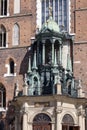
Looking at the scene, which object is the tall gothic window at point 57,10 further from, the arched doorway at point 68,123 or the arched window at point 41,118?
the arched window at point 41,118

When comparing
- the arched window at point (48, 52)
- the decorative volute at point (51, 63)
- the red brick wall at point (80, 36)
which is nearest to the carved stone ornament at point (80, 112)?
the decorative volute at point (51, 63)

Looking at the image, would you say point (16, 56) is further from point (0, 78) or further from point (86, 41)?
point (86, 41)

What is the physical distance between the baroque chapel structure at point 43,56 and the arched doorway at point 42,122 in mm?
77

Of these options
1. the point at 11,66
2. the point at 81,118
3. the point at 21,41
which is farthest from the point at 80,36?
the point at 81,118

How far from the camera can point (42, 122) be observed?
3281 centimetres

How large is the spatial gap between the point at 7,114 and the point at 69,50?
7082mm

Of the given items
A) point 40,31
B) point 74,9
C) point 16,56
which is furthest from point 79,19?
point 16,56

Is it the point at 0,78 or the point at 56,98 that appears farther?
the point at 0,78

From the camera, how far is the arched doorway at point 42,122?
32.7 metres

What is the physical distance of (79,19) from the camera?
36.8 m

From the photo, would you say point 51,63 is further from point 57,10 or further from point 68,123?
point 57,10

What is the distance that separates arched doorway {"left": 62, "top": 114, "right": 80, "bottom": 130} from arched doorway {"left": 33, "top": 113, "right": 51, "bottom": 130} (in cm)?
107

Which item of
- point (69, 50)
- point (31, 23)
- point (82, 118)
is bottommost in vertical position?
point (82, 118)

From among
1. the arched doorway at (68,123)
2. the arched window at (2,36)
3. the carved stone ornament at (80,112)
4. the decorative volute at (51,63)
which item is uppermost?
the arched window at (2,36)
